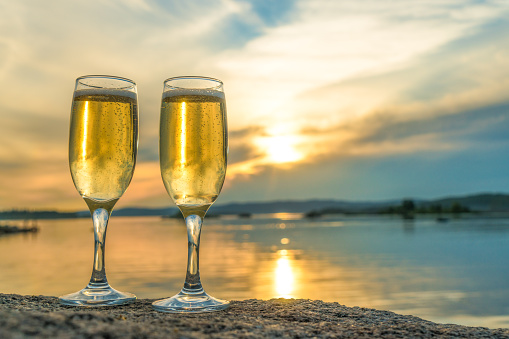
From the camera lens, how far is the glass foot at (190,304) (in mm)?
2531

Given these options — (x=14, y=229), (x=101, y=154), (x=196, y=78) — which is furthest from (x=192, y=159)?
(x=14, y=229)

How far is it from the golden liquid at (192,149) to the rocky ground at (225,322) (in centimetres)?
68

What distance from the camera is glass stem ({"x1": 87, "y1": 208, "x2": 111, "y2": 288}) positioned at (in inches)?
113

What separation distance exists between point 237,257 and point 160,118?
2784 centimetres

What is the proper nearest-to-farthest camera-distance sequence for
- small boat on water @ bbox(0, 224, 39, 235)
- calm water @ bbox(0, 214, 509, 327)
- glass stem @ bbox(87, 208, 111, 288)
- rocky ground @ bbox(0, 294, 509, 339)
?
1. rocky ground @ bbox(0, 294, 509, 339)
2. glass stem @ bbox(87, 208, 111, 288)
3. calm water @ bbox(0, 214, 509, 327)
4. small boat on water @ bbox(0, 224, 39, 235)

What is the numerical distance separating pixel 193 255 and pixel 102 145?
2.88 ft

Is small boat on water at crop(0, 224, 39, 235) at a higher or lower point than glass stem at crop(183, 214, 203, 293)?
lower

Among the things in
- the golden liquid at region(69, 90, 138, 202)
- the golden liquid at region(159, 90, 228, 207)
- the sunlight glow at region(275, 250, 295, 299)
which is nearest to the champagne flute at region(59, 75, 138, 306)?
the golden liquid at region(69, 90, 138, 202)

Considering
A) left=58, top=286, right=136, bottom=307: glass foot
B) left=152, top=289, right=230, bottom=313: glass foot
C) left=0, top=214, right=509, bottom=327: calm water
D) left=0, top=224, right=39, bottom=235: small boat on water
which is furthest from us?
left=0, top=224, right=39, bottom=235: small boat on water

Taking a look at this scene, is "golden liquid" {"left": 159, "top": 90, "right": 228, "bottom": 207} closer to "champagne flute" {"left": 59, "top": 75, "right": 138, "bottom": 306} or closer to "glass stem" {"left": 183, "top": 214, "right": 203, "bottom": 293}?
"glass stem" {"left": 183, "top": 214, "right": 203, "bottom": 293}

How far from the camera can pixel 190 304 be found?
258cm

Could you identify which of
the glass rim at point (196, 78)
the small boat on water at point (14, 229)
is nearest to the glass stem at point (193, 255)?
the glass rim at point (196, 78)

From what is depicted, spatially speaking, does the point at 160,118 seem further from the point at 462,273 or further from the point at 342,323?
the point at 462,273

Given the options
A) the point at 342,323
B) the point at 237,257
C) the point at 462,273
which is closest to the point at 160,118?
the point at 342,323
